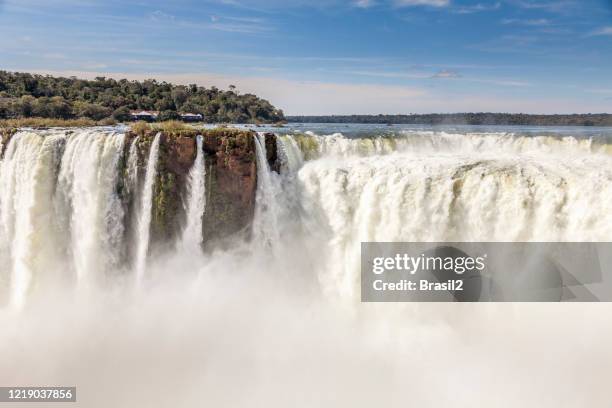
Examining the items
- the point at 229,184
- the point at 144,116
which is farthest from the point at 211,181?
the point at 144,116

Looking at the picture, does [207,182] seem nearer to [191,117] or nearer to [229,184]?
[229,184]

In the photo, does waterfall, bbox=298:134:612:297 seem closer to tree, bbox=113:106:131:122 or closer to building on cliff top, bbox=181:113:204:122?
tree, bbox=113:106:131:122

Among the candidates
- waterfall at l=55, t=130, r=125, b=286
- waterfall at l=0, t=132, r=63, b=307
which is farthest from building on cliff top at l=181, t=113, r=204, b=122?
waterfall at l=55, t=130, r=125, b=286

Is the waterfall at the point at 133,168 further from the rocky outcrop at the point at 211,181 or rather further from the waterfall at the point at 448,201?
the waterfall at the point at 448,201

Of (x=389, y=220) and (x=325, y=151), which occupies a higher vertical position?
(x=325, y=151)

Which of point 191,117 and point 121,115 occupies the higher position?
point 191,117

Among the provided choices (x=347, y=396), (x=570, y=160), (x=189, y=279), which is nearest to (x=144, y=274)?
(x=189, y=279)

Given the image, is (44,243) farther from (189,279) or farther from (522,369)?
(522,369)
